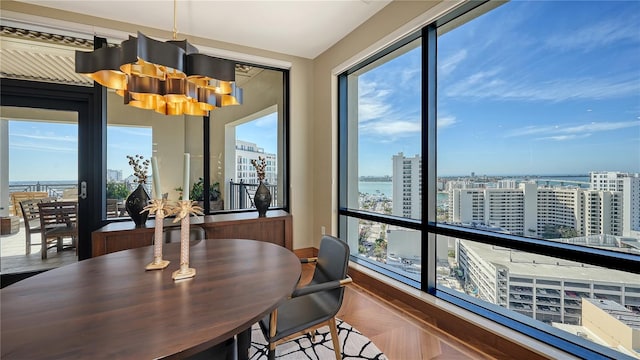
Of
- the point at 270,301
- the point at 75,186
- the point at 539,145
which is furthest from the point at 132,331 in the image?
the point at 75,186

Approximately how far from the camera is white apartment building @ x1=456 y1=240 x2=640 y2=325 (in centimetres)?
148

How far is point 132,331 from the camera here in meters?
0.89

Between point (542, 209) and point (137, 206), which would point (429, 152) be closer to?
point (542, 209)

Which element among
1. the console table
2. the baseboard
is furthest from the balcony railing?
the baseboard

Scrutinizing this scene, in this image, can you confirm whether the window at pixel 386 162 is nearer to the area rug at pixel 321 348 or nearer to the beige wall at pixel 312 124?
the beige wall at pixel 312 124

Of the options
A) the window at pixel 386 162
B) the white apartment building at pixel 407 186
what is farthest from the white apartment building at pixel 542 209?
the window at pixel 386 162

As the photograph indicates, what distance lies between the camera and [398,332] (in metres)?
2.15

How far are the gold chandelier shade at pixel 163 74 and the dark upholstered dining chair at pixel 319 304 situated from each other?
4.08ft

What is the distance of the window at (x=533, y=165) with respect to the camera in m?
1.48

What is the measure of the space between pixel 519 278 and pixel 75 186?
4.32 m

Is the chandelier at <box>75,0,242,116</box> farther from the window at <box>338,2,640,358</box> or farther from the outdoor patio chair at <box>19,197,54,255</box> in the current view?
the outdoor patio chair at <box>19,197,54,255</box>

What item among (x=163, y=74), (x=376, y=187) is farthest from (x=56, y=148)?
(x=376, y=187)

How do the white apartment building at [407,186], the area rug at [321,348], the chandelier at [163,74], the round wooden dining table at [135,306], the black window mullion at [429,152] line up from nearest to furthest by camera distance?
the round wooden dining table at [135,306], the chandelier at [163,74], the area rug at [321,348], the black window mullion at [429,152], the white apartment building at [407,186]

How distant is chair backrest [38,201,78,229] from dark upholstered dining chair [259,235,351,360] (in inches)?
112
